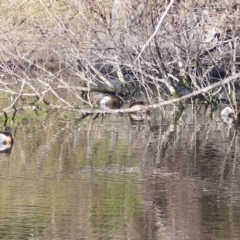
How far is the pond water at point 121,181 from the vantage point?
766cm

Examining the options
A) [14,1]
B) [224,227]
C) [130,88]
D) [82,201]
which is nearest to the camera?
[224,227]

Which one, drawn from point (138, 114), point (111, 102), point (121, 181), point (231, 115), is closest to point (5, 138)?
point (121, 181)

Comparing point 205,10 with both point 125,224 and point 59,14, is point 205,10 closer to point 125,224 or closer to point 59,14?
point 59,14

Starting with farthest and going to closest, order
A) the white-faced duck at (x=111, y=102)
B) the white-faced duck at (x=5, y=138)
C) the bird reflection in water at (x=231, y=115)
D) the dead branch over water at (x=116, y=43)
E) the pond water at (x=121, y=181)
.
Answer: the white-faced duck at (x=111, y=102)
the dead branch over water at (x=116, y=43)
the bird reflection in water at (x=231, y=115)
the white-faced duck at (x=5, y=138)
the pond water at (x=121, y=181)

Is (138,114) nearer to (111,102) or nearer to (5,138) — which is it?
(111,102)

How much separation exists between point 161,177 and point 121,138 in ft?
10.8

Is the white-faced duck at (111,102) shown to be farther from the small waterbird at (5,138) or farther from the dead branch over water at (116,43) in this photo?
the small waterbird at (5,138)

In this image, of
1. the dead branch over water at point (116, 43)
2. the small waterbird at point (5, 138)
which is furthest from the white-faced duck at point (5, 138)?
the dead branch over water at point (116, 43)

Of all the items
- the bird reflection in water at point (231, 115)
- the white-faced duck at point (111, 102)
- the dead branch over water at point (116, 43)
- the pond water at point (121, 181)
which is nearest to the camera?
the pond water at point (121, 181)

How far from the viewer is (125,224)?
7.78 meters

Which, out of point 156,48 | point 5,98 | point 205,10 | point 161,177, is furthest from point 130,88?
point 161,177

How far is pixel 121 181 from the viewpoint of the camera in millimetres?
9789

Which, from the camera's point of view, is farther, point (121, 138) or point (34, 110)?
point (34, 110)

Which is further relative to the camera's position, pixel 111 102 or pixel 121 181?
pixel 111 102
